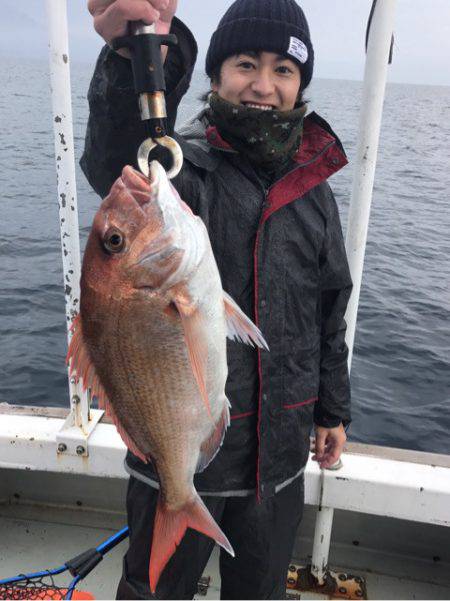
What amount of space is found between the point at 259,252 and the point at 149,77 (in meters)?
0.84

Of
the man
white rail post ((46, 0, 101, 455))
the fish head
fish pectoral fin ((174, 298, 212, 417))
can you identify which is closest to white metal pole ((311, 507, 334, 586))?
the man

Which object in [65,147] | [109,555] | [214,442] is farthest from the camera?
[109,555]

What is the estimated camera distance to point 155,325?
64.0 inches

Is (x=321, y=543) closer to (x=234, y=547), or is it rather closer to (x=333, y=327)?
(x=234, y=547)

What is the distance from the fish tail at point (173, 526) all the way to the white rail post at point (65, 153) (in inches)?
32.2

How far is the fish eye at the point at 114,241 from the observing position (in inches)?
61.1

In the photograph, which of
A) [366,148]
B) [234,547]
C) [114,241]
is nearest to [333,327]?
[366,148]

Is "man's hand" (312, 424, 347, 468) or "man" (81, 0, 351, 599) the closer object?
"man" (81, 0, 351, 599)

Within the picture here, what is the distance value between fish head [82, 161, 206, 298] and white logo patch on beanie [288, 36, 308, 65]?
986 mm

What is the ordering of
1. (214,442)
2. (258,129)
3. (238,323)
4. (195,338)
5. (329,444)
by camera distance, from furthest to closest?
(329,444) < (258,129) < (214,442) < (238,323) < (195,338)

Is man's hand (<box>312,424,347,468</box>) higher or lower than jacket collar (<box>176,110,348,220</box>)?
lower

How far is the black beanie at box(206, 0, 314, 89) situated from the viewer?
216 centimetres

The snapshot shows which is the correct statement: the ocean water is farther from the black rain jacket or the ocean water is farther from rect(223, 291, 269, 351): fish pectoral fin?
rect(223, 291, 269, 351): fish pectoral fin

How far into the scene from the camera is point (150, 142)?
1521mm
